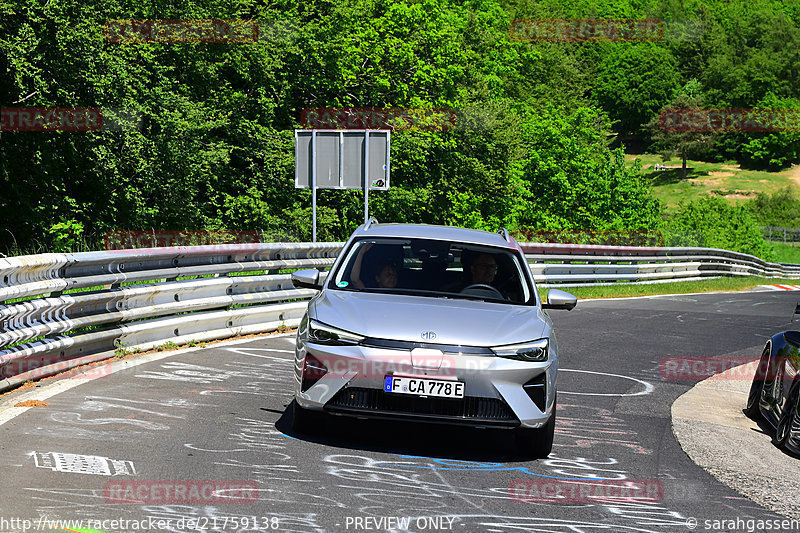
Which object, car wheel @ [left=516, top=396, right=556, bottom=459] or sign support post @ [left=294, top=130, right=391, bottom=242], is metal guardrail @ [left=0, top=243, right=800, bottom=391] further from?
sign support post @ [left=294, top=130, right=391, bottom=242]

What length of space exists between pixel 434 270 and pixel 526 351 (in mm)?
1444

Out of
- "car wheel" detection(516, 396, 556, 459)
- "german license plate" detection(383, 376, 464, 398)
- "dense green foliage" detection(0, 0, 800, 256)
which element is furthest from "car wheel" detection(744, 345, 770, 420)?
"dense green foliage" detection(0, 0, 800, 256)

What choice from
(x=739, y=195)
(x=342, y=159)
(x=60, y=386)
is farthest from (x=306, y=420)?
(x=739, y=195)

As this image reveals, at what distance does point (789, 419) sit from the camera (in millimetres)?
7637

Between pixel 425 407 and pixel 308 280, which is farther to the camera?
pixel 308 280

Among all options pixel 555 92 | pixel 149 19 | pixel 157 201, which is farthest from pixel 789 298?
pixel 555 92

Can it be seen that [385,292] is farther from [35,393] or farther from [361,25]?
[361,25]

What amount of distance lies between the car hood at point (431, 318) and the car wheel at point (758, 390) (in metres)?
2.60

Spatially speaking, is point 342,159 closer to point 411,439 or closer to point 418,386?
point 411,439

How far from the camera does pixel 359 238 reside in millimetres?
8156

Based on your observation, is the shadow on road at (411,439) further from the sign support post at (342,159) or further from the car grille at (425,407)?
the sign support post at (342,159)

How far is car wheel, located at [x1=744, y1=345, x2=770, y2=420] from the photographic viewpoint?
8914 millimetres

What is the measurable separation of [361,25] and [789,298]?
2063cm

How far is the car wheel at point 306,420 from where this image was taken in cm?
689
